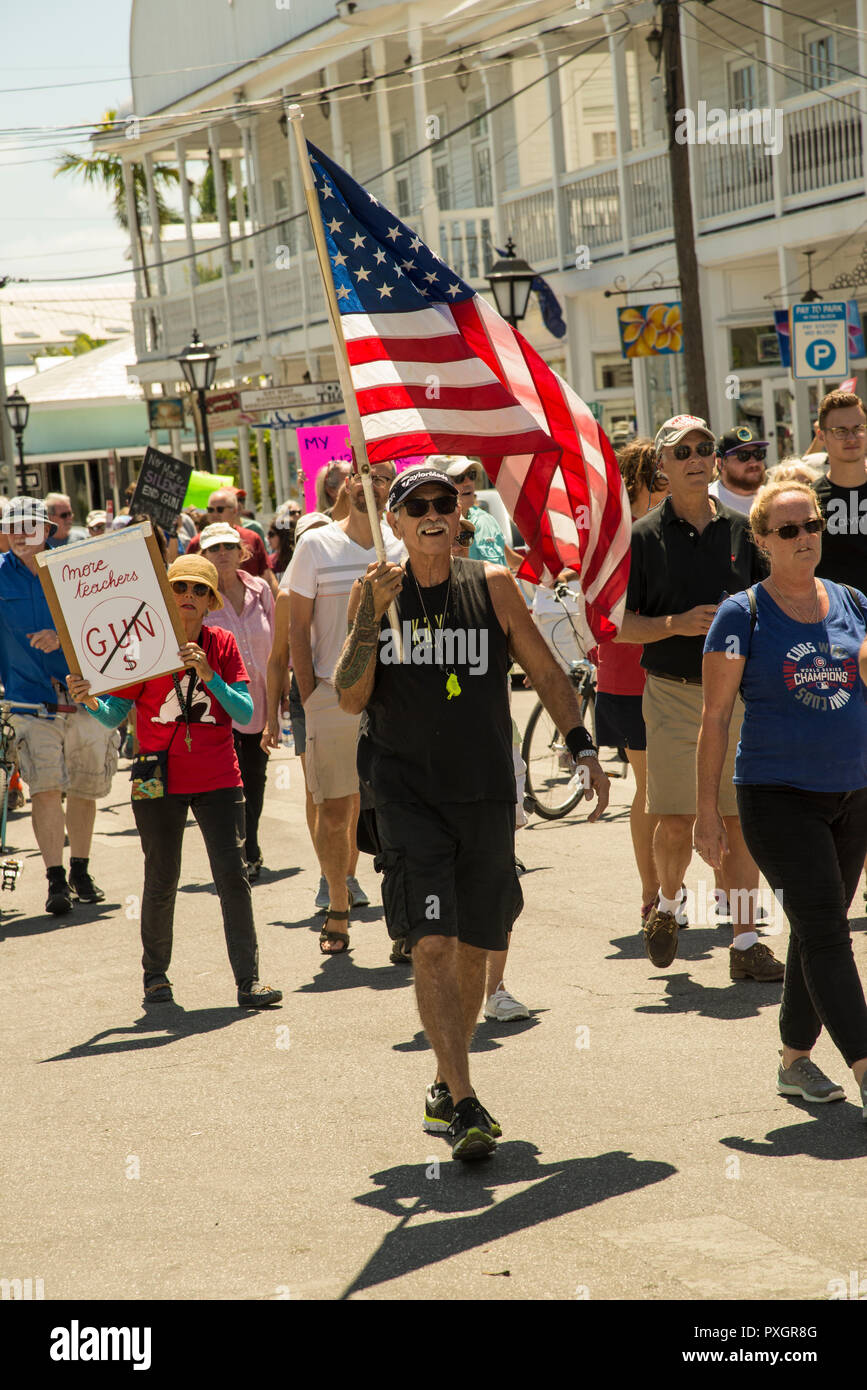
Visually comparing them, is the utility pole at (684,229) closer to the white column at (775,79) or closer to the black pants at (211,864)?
the white column at (775,79)

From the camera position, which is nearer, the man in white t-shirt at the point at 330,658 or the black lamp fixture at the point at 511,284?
the man in white t-shirt at the point at 330,658

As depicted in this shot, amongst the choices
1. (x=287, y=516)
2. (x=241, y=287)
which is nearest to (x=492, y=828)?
(x=287, y=516)

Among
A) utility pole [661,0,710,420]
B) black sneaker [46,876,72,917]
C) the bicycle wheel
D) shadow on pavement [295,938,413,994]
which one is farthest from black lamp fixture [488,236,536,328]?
shadow on pavement [295,938,413,994]

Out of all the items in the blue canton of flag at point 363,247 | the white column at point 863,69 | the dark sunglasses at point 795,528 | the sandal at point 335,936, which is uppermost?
the white column at point 863,69

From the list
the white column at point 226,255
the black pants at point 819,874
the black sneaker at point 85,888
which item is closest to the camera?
the black pants at point 819,874

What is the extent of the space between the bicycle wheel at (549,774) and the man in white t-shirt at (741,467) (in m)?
2.24

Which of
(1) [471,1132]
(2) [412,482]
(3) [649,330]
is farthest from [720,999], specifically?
(3) [649,330]

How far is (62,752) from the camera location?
10.2 m

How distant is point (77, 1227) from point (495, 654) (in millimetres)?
2146

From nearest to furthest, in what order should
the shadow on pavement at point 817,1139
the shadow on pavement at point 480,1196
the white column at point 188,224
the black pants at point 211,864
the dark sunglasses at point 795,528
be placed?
the shadow on pavement at point 480,1196 → the shadow on pavement at point 817,1139 → the dark sunglasses at point 795,528 → the black pants at point 211,864 → the white column at point 188,224

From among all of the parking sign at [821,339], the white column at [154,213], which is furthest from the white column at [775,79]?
the white column at [154,213]

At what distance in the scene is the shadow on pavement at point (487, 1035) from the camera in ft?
21.2

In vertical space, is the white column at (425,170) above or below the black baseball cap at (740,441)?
above
